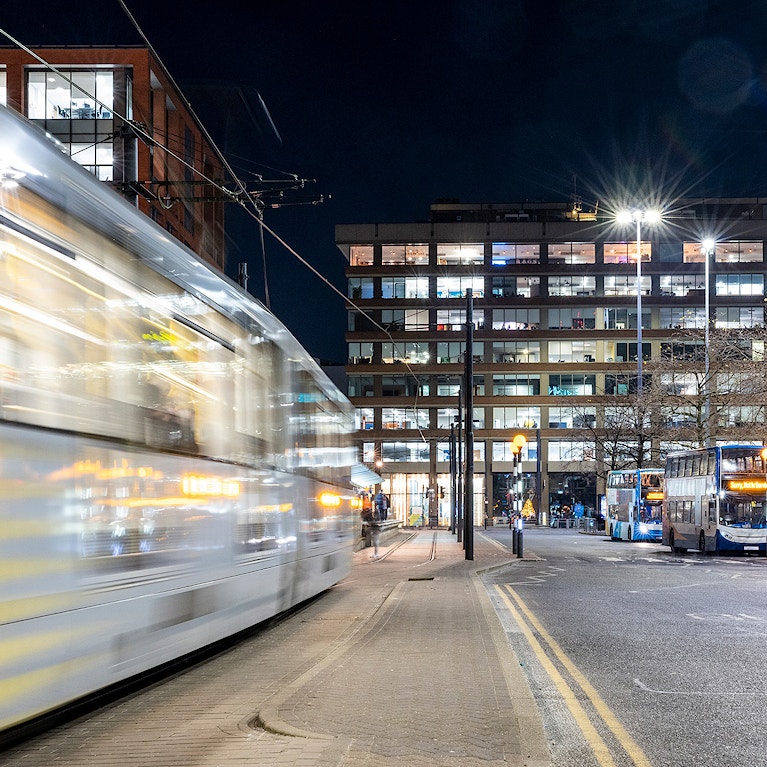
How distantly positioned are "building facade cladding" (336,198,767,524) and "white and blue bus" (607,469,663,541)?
31838 mm

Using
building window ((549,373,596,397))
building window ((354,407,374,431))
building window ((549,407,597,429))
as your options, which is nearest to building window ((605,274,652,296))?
building window ((549,373,596,397))

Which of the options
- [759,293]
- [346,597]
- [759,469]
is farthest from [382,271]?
[346,597]

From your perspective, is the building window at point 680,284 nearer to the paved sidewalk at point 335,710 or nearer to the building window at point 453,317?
the building window at point 453,317

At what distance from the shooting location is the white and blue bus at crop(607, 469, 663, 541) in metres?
50.8

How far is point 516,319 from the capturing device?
294 feet

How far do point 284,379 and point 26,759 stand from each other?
7.02m

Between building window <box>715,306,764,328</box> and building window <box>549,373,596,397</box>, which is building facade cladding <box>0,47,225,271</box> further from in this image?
building window <box>715,306,764,328</box>

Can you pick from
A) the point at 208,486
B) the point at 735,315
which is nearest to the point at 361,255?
the point at 735,315

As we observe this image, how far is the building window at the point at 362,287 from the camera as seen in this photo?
90188mm

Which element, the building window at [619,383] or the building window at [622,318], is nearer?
the building window at [619,383]

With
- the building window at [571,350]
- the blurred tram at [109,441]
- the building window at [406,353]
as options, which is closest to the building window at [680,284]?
the building window at [571,350]

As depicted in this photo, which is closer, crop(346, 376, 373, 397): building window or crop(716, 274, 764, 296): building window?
crop(716, 274, 764, 296): building window

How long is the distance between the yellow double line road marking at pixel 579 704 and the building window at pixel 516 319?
249ft

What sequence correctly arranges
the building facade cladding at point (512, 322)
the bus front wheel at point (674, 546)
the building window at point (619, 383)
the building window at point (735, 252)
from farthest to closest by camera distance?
the building window at point (735, 252) → the building facade cladding at point (512, 322) → the building window at point (619, 383) → the bus front wheel at point (674, 546)
